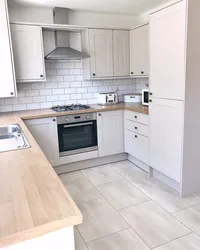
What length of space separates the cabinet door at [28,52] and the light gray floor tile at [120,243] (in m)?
2.29

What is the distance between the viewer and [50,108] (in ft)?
11.7

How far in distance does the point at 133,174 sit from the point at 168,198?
0.75m

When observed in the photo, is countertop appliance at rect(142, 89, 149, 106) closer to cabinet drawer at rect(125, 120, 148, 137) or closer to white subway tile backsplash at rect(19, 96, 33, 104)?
cabinet drawer at rect(125, 120, 148, 137)

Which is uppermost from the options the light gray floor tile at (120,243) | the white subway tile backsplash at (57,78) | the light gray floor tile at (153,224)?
the white subway tile backsplash at (57,78)

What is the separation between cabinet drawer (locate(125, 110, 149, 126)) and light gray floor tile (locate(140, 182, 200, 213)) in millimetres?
872

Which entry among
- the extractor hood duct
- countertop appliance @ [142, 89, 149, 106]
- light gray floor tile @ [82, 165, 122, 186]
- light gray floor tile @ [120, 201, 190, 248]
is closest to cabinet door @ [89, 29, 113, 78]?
the extractor hood duct

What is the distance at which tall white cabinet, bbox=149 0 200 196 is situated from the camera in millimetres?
2299

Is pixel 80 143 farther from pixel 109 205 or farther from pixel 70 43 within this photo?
pixel 70 43

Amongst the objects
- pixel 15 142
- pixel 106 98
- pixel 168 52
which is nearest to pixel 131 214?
pixel 15 142

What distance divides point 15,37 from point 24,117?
1094mm

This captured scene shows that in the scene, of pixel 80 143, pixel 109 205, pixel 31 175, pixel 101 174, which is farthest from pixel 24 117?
pixel 31 175

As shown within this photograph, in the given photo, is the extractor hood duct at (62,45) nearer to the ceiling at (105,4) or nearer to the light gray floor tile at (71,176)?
the ceiling at (105,4)

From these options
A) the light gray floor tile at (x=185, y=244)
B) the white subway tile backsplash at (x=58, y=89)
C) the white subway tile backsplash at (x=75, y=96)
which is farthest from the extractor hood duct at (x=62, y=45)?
the light gray floor tile at (x=185, y=244)

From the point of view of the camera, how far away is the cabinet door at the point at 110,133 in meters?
3.46
